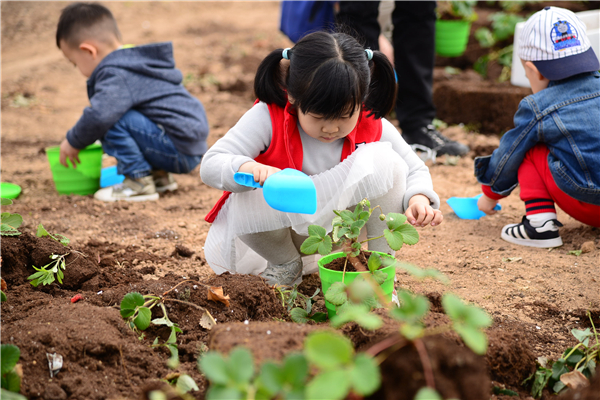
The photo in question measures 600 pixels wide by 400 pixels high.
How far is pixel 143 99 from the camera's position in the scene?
9.31 ft

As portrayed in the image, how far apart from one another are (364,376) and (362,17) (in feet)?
8.40

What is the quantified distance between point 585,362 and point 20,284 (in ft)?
4.87

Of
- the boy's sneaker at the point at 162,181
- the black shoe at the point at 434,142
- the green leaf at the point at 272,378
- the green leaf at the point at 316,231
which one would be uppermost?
the green leaf at the point at 272,378

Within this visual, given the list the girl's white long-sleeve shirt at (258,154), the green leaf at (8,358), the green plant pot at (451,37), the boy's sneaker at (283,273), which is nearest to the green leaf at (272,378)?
the green leaf at (8,358)

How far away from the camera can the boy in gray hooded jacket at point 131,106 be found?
2773mm

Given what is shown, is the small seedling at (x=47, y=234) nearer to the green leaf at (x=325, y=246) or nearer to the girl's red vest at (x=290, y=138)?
the girl's red vest at (x=290, y=138)

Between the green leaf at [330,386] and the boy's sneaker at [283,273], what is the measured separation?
41.0 inches

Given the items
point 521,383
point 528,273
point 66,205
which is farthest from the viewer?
point 66,205

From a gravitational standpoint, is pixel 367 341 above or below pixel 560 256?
above

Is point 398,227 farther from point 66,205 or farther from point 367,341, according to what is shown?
point 66,205

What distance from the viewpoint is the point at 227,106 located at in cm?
451

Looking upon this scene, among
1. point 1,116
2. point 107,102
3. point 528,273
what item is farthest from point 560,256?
point 1,116

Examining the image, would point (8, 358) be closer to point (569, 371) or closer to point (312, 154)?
point (312, 154)

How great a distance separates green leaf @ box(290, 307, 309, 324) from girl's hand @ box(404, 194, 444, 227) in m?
0.42
